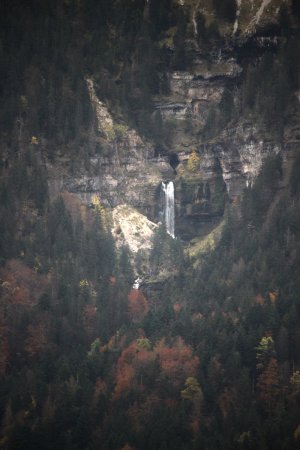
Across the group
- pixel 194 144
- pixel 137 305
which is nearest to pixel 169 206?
pixel 194 144

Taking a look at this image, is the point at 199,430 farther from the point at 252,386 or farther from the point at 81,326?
the point at 81,326

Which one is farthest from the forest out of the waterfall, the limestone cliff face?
the waterfall

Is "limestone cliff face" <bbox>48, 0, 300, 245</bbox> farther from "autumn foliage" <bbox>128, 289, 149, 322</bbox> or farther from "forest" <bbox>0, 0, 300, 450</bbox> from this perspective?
"autumn foliage" <bbox>128, 289, 149, 322</bbox>

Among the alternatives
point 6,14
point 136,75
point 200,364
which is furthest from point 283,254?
point 6,14

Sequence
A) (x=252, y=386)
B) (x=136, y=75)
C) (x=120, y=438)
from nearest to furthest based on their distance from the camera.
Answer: (x=120, y=438), (x=252, y=386), (x=136, y=75)

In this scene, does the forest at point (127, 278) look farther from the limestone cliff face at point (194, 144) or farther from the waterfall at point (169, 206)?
the waterfall at point (169, 206)

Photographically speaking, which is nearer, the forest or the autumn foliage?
the forest
